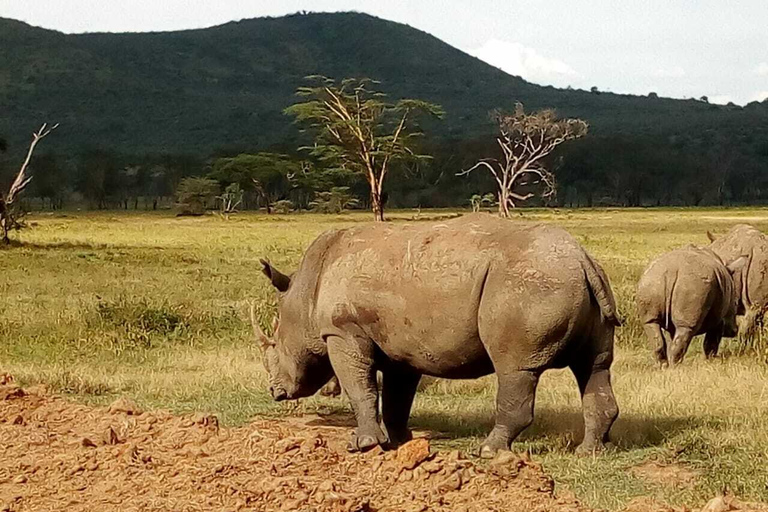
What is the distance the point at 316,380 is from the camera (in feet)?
30.0

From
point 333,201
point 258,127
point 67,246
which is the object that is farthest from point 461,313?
point 258,127

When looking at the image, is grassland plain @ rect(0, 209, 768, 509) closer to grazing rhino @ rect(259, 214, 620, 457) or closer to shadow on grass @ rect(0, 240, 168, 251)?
grazing rhino @ rect(259, 214, 620, 457)

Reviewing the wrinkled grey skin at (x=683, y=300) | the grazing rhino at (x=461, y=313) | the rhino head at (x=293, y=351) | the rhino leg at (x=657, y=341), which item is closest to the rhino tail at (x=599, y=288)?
the grazing rhino at (x=461, y=313)

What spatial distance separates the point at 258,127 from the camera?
15062 centimetres

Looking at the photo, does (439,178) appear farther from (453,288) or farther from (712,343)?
(453,288)

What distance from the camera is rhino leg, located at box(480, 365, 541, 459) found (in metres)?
7.84

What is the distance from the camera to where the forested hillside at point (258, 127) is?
9869 cm

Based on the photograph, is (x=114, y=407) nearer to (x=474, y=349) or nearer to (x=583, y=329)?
(x=474, y=349)

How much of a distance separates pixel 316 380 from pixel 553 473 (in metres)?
2.31

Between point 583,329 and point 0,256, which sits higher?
point 583,329

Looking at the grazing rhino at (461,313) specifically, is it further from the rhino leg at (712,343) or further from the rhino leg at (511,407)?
the rhino leg at (712,343)

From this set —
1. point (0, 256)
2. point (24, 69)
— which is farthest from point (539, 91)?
point (0, 256)

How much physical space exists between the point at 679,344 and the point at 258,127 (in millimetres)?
140637

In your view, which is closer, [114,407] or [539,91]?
[114,407]
